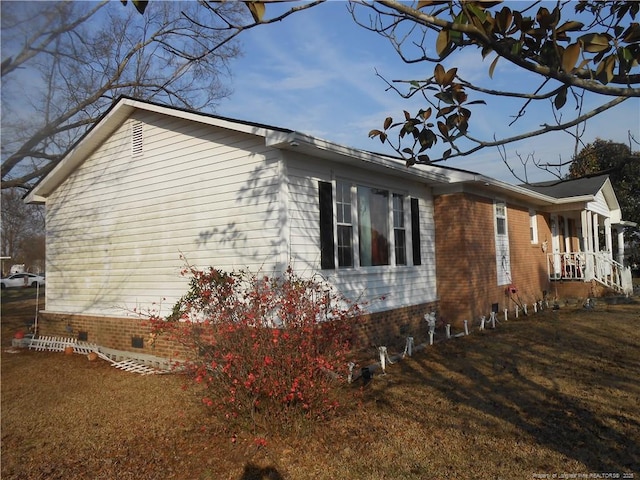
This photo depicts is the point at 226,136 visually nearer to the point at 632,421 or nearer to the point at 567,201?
the point at 632,421

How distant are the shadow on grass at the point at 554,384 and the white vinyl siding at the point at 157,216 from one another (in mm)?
3410

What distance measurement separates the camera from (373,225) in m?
9.62

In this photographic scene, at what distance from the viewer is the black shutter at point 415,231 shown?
10.7 m

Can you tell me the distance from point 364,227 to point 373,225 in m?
0.36

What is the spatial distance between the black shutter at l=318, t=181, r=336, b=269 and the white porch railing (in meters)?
11.3

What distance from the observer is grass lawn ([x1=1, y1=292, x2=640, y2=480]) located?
4.23m

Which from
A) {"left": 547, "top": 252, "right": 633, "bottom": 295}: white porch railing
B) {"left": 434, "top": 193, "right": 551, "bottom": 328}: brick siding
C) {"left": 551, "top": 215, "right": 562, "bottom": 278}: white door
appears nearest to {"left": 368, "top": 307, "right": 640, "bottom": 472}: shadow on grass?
{"left": 434, "top": 193, "right": 551, "bottom": 328}: brick siding

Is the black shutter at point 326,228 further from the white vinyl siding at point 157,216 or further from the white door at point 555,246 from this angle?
the white door at point 555,246

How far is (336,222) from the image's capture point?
28.1 ft

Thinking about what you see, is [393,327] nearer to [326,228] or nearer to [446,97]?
[326,228]

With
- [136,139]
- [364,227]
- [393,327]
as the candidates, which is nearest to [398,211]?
[364,227]

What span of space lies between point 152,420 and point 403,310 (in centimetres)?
588

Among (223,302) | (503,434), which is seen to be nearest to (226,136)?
(223,302)

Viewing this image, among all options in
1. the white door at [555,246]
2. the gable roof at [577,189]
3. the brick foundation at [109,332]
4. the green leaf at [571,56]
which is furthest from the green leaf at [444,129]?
the white door at [555,246]
